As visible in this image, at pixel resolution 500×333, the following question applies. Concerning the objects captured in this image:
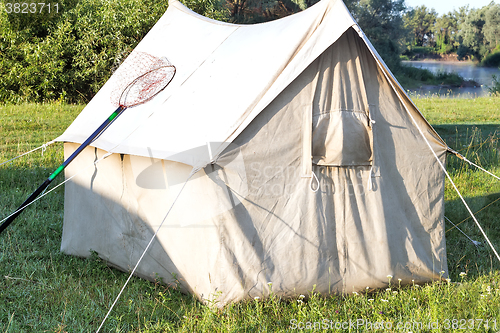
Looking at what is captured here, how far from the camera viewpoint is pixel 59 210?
5.40 m

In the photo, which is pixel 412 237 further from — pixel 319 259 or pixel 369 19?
pixel 369 19

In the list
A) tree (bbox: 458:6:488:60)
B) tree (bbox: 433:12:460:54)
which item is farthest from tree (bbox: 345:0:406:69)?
tree (bbox: 433:12:460:54)

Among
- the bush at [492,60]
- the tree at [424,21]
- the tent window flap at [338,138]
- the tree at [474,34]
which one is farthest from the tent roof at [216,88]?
the tree at [424,21]

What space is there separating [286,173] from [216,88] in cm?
89

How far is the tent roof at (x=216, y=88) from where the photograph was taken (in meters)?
3.09

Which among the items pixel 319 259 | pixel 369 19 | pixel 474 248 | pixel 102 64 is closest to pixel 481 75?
pixel 369 19

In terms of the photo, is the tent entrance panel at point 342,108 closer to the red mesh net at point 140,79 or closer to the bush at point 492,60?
the red mesh net at point 140,79

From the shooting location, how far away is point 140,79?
4098 mm

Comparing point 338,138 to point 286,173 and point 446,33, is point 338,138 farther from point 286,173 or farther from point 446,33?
point 446,33

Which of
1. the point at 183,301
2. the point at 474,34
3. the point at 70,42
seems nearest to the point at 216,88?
the point at 183,301

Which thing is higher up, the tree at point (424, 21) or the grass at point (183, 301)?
the tree at point (424, 21)

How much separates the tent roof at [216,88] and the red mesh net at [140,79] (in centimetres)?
8

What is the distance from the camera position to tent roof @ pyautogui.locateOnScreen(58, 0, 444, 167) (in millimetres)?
3094

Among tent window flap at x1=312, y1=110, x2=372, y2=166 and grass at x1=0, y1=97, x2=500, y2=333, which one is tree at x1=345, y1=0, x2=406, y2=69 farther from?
tent window flap at x1=312, y1=110, x2=372, y2=166
